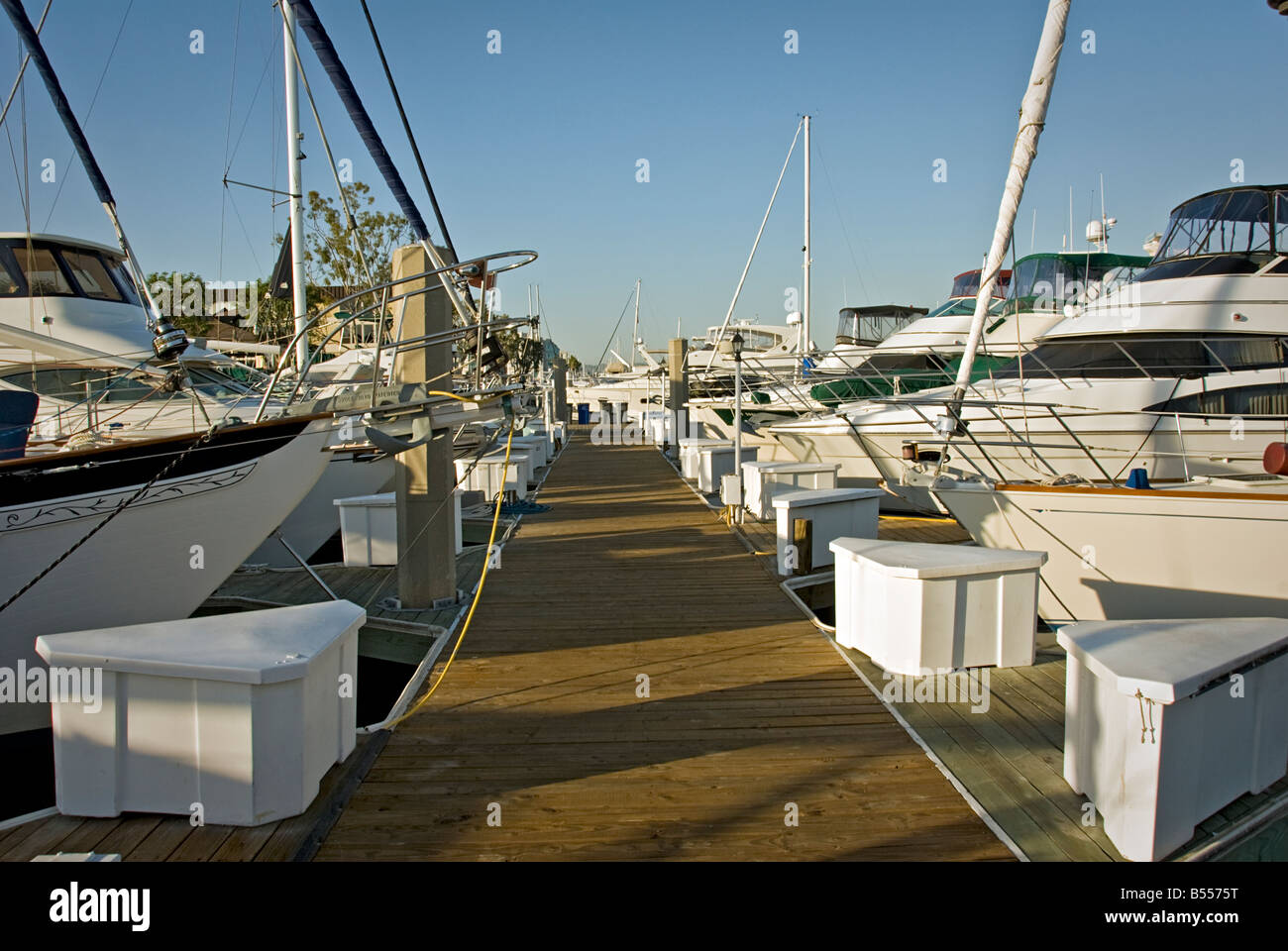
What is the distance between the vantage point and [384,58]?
23.9 ft

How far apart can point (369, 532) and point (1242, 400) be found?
10774 mm

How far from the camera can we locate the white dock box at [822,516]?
8711mm

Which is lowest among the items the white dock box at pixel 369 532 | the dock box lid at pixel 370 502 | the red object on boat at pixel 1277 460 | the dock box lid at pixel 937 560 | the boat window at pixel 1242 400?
the white dock box at pixel 369 532

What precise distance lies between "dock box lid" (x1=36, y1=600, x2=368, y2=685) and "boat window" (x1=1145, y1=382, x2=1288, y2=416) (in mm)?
10786

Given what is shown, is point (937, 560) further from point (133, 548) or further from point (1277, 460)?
point (133, 548)

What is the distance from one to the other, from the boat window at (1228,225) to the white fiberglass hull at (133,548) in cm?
1250

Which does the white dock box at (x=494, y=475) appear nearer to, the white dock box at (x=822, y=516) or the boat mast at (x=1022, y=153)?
the white dock box at (x=822, y=516)

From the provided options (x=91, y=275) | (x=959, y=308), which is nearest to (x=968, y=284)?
(x=959, y=308)

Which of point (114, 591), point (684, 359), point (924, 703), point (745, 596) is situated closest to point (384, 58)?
point (114, 591)

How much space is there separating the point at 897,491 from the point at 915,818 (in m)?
7.07

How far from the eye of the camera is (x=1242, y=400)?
11.0 m

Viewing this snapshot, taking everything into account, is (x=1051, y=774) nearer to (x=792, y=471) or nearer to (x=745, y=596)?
(x=745, y=596)

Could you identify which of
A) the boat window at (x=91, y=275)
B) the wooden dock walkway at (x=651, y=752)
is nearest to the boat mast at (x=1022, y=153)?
the wooden dock walkway at (x=651, y=752)

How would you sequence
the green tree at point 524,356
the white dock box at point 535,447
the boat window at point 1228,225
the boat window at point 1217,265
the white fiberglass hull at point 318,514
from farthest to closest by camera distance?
the white dock box at point 535,447 → the boat window at point 1228,225 → the boat window at point 1217,265 → the white fiberglass hull at point 318,514 → the green tree at point 524,356
